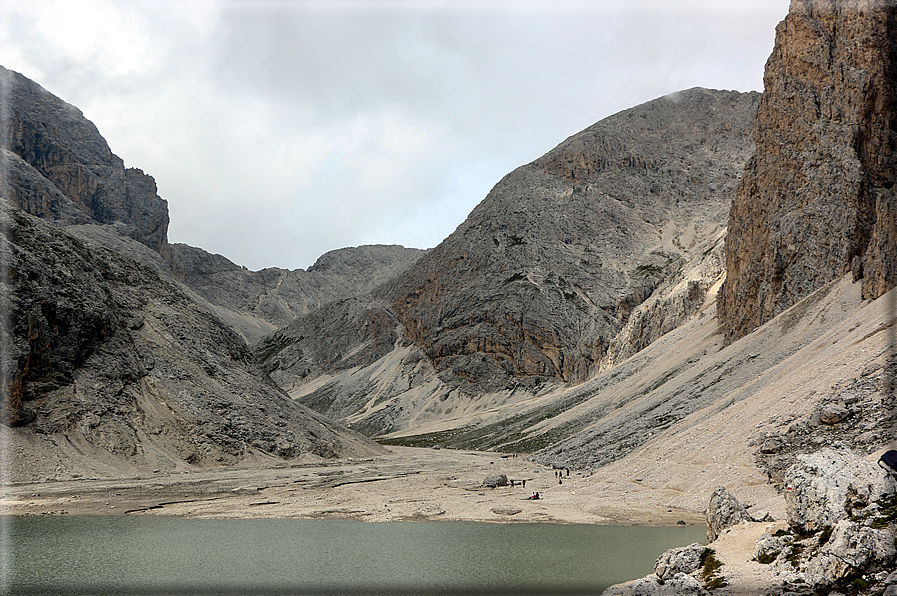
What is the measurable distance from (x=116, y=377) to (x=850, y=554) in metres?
70.7

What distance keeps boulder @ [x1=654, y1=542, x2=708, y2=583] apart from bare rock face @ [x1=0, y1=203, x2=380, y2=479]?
55560mm

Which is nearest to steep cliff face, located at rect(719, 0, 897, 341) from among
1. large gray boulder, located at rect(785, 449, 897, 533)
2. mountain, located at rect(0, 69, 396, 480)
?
large gray boulder, located at rect(785, 449, 897, 533)

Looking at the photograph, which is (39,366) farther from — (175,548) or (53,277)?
(175,548)

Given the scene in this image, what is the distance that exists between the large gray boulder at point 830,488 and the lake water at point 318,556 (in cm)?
821

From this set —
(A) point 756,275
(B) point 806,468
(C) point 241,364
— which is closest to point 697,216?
(A) point 756,275

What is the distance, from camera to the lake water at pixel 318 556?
24984 millimetres

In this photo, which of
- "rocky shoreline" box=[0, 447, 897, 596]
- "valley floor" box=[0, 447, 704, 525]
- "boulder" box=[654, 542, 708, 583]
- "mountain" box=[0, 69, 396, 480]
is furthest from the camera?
"mountain" box=[0, 69, 396, 480]

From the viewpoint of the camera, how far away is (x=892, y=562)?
1449 centimetres

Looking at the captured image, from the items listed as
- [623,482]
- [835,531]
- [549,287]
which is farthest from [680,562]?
[549,287]

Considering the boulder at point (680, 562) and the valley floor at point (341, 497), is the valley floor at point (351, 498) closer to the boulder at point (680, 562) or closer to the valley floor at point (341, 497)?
the valley floor at point (341, 497)

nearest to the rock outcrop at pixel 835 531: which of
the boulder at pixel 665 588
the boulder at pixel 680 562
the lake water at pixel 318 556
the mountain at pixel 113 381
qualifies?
the boulder at pixel 680 562

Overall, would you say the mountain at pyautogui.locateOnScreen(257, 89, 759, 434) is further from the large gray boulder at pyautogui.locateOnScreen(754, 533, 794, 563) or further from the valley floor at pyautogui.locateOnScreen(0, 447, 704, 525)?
the large gray boulder at pyautogui.locateOnScreen(754, 533, 794, 563)

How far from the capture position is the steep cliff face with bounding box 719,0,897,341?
77562 millimetres

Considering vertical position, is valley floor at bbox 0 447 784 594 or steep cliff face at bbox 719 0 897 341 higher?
steep cliff face at bbox 719 0 897 341
